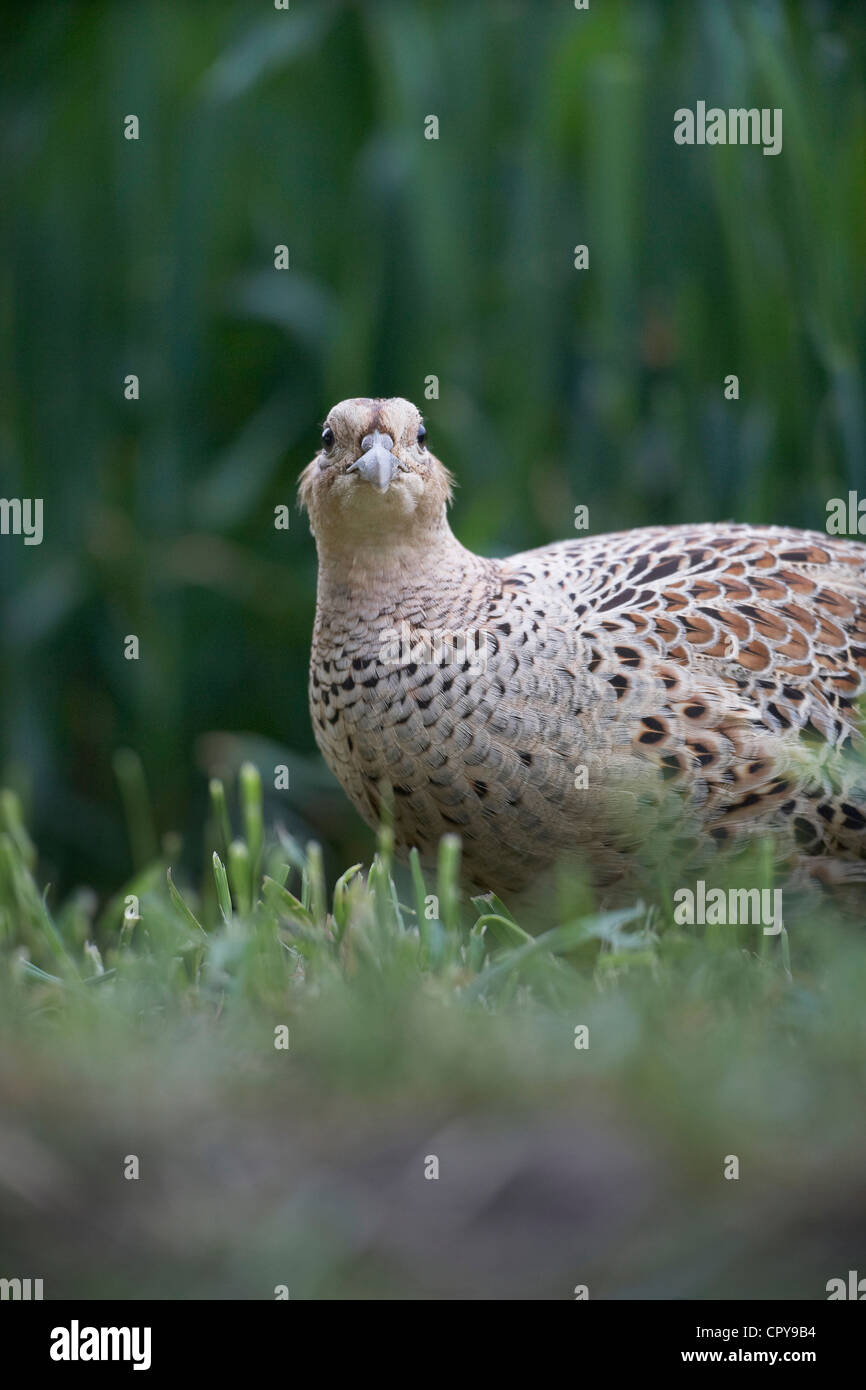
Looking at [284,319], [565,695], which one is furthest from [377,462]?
[284,319]

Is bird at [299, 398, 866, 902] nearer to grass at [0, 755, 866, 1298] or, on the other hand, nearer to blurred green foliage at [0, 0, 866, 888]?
grass at [0, 755, 866, 1298]

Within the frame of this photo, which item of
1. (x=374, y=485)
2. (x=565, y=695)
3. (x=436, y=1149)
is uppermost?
(x=374, y=485)

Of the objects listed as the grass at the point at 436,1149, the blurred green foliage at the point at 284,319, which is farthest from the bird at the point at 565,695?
the blurred green foliage at the point at 284,319

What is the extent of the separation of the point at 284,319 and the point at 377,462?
143 inches

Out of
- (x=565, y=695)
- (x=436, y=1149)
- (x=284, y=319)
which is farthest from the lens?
(x=284, y=319)

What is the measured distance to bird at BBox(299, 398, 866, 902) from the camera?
147 inches

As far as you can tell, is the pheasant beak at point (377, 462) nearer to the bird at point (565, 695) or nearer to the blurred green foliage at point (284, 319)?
the bird at point (565, 695)

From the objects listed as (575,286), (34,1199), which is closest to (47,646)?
(575,286)

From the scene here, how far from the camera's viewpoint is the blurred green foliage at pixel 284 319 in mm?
6293

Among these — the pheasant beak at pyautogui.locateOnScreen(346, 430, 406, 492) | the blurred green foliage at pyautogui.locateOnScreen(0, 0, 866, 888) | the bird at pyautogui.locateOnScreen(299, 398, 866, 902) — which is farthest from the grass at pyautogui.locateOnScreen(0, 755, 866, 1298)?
the blurred green foliage at pyautogui.locateOnScreen(0, 0, 866, 888)

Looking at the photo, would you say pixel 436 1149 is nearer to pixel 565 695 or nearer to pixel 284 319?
pixel 565 695

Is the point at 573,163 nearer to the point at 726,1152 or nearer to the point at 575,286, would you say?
the point at 575,286

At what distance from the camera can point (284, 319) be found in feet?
23.9

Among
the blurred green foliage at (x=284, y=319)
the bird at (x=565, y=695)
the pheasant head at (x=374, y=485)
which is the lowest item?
the bird at (x=565, y=695)
